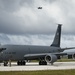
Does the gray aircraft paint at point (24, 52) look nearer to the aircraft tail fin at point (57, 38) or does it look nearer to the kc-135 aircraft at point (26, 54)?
the kc-135 aircraft at point (26, 54)

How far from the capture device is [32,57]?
5706cm

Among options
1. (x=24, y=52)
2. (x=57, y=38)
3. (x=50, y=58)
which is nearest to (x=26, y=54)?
(x=24, y=52)

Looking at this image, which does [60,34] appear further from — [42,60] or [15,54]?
[15,54]

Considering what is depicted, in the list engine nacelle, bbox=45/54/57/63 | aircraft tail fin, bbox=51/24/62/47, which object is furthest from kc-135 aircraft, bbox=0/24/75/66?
aircraft tail fin, bbox=51/24/62/47

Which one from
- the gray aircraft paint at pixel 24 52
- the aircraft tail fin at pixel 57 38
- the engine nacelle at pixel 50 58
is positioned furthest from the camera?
the aircraft tail fin at pixel 57 38

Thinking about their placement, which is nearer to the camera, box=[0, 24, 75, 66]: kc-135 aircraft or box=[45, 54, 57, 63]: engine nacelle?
→ box=[0, 24, 75, 66]: kc-135 aircraft

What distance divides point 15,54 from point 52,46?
16089 millimetres

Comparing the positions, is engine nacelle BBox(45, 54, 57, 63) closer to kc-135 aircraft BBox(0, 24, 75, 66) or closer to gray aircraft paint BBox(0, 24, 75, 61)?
kc-135 aircraft BBox(0, 24, 75, 66)

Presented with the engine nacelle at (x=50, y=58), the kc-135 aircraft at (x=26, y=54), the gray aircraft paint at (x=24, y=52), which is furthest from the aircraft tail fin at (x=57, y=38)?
the engine nacelle at (x=50, y=58)

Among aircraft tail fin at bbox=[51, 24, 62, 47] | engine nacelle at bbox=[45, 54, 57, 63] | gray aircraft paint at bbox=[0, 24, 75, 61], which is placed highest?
aircraft tail fin at bbox=[51, 24, 62, 47]

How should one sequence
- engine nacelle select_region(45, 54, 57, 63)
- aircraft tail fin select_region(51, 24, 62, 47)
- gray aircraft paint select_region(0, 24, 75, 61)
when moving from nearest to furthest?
gray aircraft paint select_region(0, 24, 75, 61)
engine nacelle select_region(45, 54, 57, 63)
aircraft tail fin select_region(51, 24, 62, 47)

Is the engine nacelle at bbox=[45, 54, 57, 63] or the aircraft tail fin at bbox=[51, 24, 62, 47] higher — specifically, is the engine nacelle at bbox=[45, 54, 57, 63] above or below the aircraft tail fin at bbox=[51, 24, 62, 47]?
below

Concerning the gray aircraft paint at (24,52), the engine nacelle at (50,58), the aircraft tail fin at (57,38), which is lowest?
the engine nacelle at (50,58)
